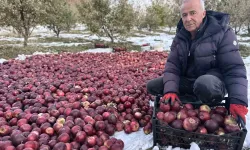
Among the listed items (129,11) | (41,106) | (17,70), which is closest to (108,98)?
(41,106)

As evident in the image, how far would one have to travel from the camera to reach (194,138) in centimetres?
232

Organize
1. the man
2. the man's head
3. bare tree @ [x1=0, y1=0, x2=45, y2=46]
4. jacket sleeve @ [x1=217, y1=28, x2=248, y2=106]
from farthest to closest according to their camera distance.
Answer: bare tree @ [x1=0, y1=0, x2=45, y2=46] → the man's head → the man → jacket sleeve @ [x1=217, y1=28, x2=248, y2=106]

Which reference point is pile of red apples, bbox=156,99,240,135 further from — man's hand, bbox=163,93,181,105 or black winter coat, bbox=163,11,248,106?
black winter coat, bbox=163,11,248,106

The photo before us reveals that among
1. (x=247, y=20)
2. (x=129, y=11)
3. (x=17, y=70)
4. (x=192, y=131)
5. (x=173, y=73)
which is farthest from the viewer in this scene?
(x=247, y=20)

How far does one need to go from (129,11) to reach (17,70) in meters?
10.6

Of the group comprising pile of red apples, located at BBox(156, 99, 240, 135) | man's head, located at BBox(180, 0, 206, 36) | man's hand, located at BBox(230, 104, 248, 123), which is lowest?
pile of red apples, located at BBox(156, 99, 240, 135)

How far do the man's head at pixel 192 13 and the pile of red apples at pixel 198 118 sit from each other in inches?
34.2

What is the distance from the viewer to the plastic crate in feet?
7.15

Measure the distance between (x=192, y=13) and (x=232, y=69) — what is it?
2.38 feet

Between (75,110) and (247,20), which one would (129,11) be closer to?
(247,20)

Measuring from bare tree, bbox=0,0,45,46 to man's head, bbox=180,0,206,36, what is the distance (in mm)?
10515

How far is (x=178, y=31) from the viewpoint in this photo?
299cm

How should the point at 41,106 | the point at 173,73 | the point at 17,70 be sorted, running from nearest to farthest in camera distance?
the point at 173,73, the point at 41,106, the point at 17,70

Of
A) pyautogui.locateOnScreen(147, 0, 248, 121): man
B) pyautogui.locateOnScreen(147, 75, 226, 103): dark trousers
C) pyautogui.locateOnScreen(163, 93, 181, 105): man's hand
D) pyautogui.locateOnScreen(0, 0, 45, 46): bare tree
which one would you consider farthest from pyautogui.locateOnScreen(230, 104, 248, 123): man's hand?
pyautogui.locateOnScreen(0, 0, 45, 46): bare tree
